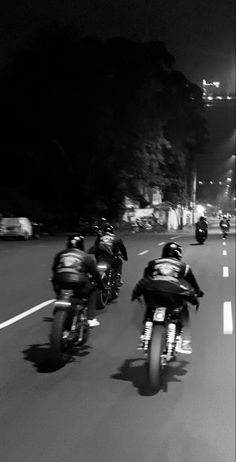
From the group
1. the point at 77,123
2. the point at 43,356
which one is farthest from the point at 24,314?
the point at 77,123

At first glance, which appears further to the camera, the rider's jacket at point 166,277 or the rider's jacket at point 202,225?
the rider's jacket at point 202,225

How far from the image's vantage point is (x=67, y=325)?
7035 millimetres

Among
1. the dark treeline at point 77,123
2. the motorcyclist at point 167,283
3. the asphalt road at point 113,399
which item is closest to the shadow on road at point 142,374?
the asphalt road at point 113,399

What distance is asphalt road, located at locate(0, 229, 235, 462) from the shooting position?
4.63 m

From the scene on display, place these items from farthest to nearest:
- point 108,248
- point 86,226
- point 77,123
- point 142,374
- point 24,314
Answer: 1. point 77,123
2. point 86,226
3. point 108,248
4. point 24,314
5. point 142,374

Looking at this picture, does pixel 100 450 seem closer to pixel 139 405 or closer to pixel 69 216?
pixel 139 405

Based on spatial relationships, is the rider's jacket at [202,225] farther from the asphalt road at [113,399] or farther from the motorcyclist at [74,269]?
the motorcyclist at [74,269]

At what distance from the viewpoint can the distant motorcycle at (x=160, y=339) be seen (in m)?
6.12

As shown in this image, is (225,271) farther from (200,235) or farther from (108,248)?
(200,235)

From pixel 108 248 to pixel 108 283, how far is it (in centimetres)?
69

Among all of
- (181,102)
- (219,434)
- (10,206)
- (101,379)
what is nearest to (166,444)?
(219,434)

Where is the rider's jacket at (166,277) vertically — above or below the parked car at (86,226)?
below

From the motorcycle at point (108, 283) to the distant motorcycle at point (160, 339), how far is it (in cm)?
378

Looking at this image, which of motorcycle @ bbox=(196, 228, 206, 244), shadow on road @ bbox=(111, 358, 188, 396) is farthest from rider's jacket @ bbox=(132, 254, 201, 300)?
motorcycle @ bbox=(196, 228, 206, 244)
